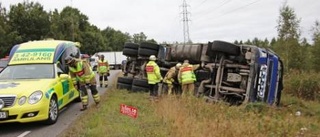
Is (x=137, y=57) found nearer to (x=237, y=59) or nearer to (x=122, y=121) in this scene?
(x=237, y=59)

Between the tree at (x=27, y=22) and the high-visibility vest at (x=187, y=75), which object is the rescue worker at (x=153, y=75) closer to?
the high-visibility vest at (x=187, y=75)

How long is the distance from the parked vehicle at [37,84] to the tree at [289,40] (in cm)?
2102

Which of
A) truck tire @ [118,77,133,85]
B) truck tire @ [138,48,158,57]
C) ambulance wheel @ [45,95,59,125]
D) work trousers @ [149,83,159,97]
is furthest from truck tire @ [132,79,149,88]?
ambulance wheel @ [45,95,59,125]

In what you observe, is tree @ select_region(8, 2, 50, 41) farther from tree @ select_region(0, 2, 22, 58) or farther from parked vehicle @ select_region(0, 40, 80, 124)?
parked vehicle @ select_region(0, 40, 80, 124)

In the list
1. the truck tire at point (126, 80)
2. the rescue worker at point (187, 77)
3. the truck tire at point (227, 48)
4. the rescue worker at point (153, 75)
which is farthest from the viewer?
the truck tire at point (126, 80)

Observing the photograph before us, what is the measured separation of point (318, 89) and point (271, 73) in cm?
753

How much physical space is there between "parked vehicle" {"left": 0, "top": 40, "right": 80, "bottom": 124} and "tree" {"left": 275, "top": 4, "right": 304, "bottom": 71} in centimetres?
2102

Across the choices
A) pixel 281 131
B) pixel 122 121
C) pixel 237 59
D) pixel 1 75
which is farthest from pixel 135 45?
pixel 281 131

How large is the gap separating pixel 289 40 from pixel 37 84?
24.6m

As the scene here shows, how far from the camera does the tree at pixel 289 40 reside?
29969mm

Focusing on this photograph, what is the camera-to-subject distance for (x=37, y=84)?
358 inches

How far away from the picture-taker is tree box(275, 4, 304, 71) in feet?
98.3

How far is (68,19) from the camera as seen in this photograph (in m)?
60.4

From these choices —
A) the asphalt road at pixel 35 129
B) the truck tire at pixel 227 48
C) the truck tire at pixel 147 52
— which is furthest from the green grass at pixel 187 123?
the truck tire at pixel 147 52
